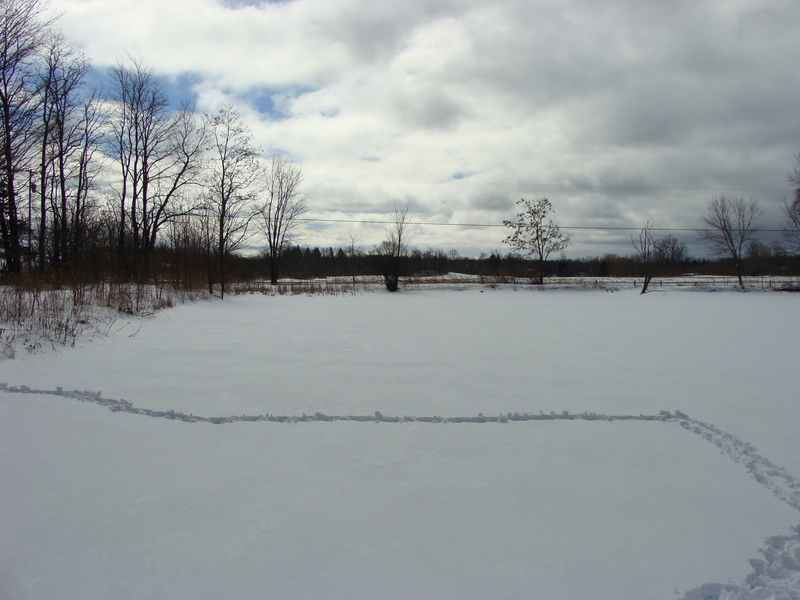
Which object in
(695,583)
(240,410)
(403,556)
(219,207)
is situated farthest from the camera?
(219,207)

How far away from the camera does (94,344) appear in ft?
22.5

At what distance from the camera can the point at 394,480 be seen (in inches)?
111

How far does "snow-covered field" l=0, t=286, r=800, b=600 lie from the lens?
195 cm

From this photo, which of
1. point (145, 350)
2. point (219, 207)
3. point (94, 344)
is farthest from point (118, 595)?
point (219, 207)

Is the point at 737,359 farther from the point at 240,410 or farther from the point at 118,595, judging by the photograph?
the point at 118,595

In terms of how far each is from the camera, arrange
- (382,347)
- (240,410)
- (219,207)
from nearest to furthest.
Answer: (240,410)
(382,347)
(219,207)

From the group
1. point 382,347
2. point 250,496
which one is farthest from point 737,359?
point 250,496

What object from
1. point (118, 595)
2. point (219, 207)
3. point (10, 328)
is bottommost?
point (118, 595)

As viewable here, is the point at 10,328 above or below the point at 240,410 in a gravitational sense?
above

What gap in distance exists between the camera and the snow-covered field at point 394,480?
195cm

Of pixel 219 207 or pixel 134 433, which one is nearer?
pixel 134 433

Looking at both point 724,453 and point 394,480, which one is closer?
point 394,480

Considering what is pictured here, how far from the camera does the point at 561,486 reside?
2.76 m

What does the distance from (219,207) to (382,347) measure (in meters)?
13.9
